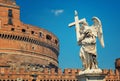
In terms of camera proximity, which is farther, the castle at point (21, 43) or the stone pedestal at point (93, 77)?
the castle at point (21, 43)

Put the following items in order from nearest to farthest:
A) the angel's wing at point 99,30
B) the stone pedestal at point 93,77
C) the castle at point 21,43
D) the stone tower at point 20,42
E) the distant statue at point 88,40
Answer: the stone pedestal at point 93,77 < the distant statue at point 88,40 < the angel's wing at point 99,30 < the castle at point 21,43 < the stone tower at point 20,42

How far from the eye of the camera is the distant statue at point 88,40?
800 centimetres

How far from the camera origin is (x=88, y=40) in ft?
26.8

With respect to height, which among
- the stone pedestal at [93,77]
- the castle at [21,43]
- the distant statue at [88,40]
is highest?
the castle at [21,43]

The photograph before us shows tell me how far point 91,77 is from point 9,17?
173 feet

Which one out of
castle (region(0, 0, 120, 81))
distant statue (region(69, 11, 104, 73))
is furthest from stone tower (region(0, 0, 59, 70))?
distant statue (region(69, 11, 104, 73))

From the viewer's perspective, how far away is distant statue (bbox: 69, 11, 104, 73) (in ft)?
26.2

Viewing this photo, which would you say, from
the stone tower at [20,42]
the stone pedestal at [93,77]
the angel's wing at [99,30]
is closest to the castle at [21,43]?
the stone tower at [20,42]

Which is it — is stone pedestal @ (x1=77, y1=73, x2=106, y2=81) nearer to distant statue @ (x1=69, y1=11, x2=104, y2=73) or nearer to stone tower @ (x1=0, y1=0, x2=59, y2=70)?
distant statue @ (x1=69, y1=11, x2=104, y2=73)

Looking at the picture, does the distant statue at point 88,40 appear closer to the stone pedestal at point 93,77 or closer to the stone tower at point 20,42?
the stone pedestal at point 93,77

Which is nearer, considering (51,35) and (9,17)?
(9,17)

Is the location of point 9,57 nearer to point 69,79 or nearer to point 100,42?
point 69,79

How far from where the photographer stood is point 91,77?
7.81 metres

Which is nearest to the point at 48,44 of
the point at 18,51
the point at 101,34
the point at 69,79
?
the point at 18,51
